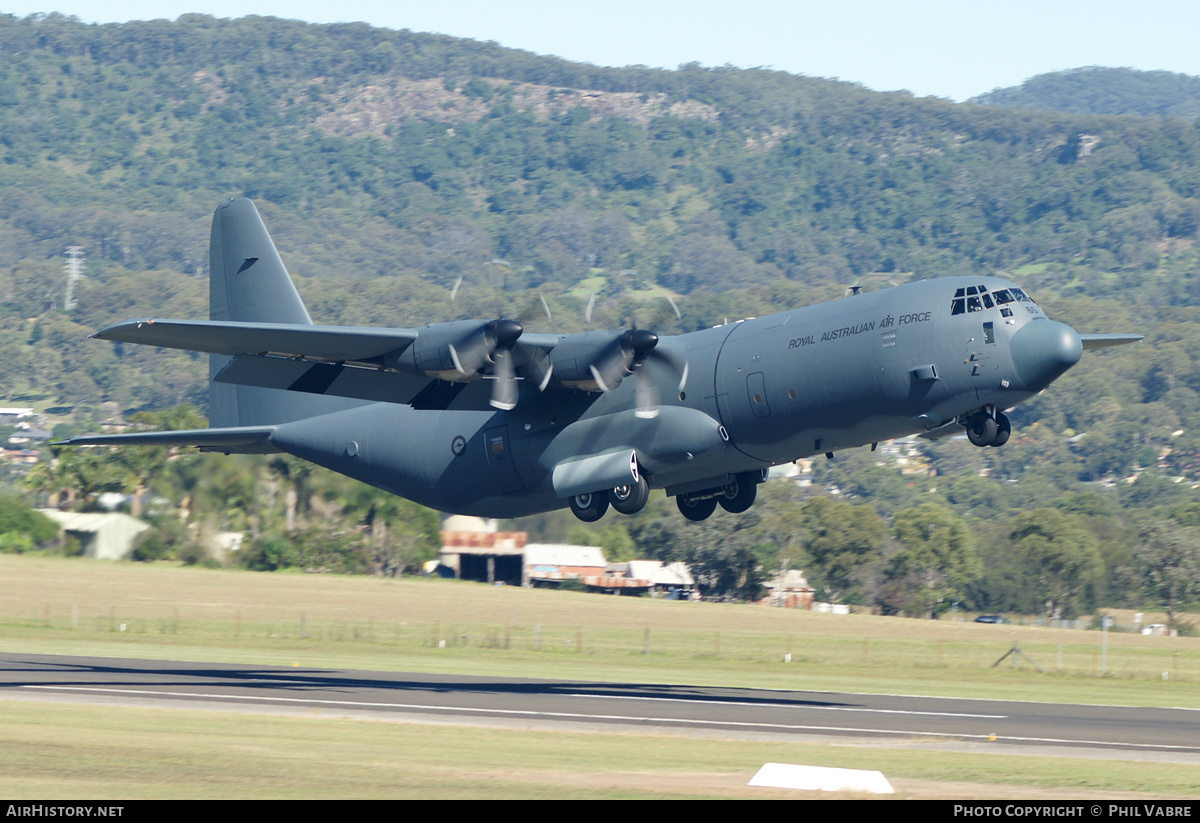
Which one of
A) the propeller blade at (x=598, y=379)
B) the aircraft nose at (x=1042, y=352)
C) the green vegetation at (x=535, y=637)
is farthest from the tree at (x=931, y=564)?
the aircraft nose at (x=1042, y=352)

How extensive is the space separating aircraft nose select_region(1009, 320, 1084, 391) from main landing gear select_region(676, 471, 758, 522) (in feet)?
28.7

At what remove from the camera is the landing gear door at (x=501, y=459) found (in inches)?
1348

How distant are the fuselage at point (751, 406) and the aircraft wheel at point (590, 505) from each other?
53 cm

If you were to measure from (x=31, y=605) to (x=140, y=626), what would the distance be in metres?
11.6

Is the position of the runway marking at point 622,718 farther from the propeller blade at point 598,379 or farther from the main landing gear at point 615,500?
the propeller blade at point 598,379

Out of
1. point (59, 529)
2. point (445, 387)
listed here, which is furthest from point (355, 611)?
point (445, 387)

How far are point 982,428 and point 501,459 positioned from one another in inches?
461

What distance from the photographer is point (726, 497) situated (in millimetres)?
35312

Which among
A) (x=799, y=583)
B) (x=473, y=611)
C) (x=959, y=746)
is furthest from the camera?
(x=799, y=583)

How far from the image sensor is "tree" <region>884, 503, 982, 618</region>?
112 m

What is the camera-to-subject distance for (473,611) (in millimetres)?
75312

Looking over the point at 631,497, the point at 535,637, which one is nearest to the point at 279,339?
the point at 631,497

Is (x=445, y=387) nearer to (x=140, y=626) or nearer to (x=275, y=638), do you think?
(x=275, y=638)
